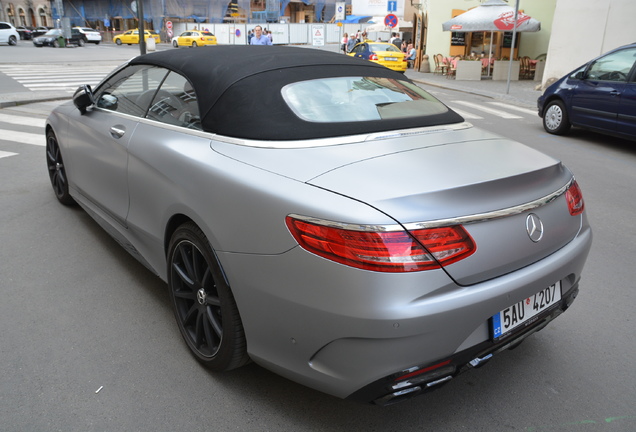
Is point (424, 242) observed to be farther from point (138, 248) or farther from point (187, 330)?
point (138, 248)

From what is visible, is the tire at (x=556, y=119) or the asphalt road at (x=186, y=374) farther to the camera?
the tire at (x=556, y=119)

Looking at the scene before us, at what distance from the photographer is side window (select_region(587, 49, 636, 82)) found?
8.42 meters

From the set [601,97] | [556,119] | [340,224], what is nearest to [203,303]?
[340,224]

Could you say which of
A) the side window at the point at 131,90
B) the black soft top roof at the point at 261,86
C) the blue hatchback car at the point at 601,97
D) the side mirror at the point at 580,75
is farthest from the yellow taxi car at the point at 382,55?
the black soft top roof at the point at 261,86

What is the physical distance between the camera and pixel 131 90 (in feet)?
12.7

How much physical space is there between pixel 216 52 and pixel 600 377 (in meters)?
2.88

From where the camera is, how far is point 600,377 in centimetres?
276

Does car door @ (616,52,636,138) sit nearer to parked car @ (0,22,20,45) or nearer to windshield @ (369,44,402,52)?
windshield @ (369,44,402,52)

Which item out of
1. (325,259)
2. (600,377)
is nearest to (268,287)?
(325,259)

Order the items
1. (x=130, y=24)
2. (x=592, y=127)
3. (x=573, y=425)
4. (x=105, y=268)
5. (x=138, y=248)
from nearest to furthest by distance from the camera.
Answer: (x=573, y=425)
(x=138, y=248)
(x=105, y=268)
(x=592, y=127)
(x=130, y=24)

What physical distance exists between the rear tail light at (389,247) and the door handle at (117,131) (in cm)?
203

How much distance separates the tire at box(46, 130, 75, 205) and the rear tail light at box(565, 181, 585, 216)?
4.22 meters

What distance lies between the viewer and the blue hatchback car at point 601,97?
8.30m

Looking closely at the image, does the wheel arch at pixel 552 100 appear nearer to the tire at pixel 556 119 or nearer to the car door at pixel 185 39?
the tire at pixel 556 119
